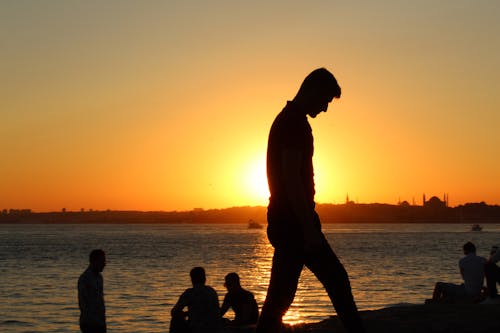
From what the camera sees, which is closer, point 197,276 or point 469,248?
point 197,276

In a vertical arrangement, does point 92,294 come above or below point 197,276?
below

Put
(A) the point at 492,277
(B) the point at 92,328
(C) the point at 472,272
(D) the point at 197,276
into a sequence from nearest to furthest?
(B) the point at 92,328
(D) the point at 197,276
(A) the point at 492,277
(C) the point at 472,272

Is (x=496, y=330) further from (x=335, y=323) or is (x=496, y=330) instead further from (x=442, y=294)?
(x=442, y=294)

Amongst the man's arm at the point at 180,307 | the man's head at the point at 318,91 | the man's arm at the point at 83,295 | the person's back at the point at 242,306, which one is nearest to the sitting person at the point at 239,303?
the person's back at the point at 242,306

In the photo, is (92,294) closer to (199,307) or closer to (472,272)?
(199,307)

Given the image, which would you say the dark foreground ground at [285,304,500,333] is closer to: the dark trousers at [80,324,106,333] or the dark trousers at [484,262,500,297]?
the dark trousers at [80,324,106,333]

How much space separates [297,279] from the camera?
5676 millimetres

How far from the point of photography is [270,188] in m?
5.62

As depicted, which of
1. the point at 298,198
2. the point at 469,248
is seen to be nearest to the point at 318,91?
the point at 298,198

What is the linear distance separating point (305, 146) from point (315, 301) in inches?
993

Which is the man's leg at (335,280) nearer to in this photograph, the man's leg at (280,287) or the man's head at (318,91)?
the man's leg at (280,287)

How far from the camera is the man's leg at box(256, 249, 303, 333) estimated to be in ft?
18.3

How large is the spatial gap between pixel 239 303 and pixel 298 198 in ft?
25.0

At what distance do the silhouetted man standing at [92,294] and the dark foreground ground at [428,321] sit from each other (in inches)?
89.5
